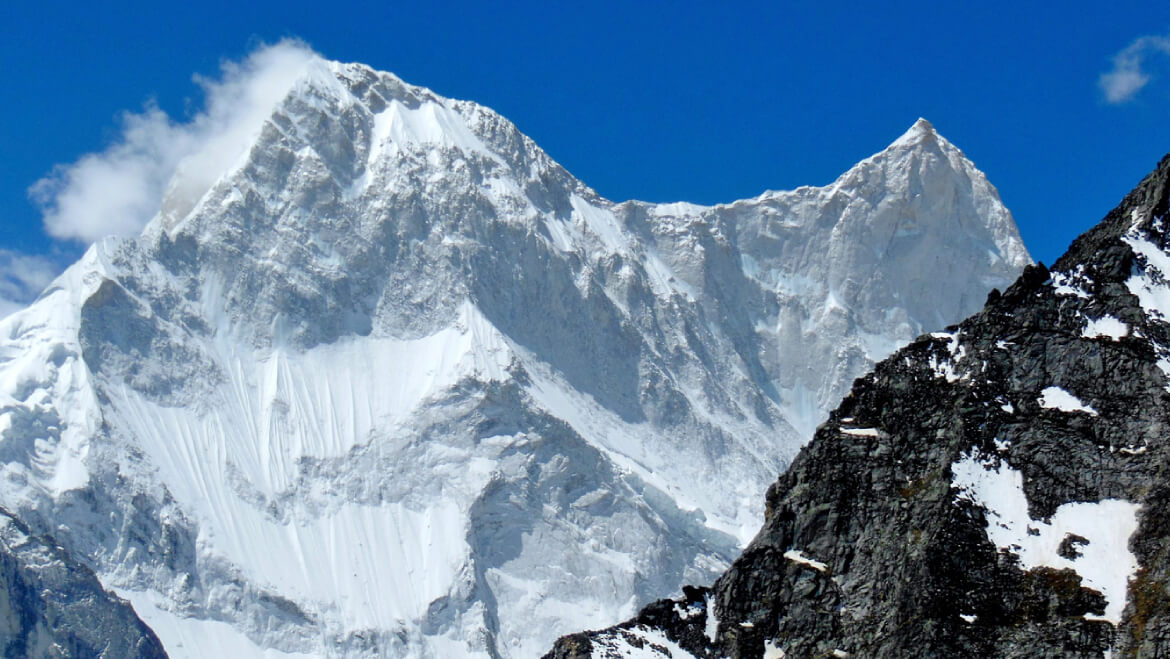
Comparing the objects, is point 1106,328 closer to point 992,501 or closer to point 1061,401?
point 1061,401

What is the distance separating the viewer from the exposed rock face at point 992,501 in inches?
3782

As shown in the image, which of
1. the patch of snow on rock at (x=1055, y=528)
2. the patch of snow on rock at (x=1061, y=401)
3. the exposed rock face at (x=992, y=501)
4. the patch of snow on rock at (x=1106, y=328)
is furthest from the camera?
the patch of snow on rock at (x=1106, y=328)

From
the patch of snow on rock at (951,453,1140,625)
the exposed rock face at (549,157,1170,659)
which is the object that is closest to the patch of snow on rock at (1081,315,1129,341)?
the exposed rock face at (549,157,1170,659)

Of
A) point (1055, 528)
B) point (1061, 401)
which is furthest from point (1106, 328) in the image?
point (1055, 528)

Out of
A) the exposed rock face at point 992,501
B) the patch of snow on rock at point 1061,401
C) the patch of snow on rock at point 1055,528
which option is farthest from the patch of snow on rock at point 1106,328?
the patch of snow on rock at point 1055,528

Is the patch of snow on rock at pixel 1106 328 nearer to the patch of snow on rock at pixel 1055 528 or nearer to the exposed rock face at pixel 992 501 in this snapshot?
the exposed rock face at pixel 992 501

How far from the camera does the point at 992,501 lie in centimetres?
10312

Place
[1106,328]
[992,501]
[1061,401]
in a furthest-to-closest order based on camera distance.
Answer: [1106,328], [1061,401], [992,501]

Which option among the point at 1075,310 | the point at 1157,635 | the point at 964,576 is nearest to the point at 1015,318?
the point at 1075,310

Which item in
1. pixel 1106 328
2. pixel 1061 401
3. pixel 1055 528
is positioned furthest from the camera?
pixel 1106 328

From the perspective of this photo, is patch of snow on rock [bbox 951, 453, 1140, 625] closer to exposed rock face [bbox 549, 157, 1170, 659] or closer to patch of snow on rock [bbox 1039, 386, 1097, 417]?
exposed rock face [bbox 549, 157, 1170, 659]

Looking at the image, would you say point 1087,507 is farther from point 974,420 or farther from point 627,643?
point 627,643

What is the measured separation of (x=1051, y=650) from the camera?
302 feet

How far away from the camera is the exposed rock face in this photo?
96062mm
